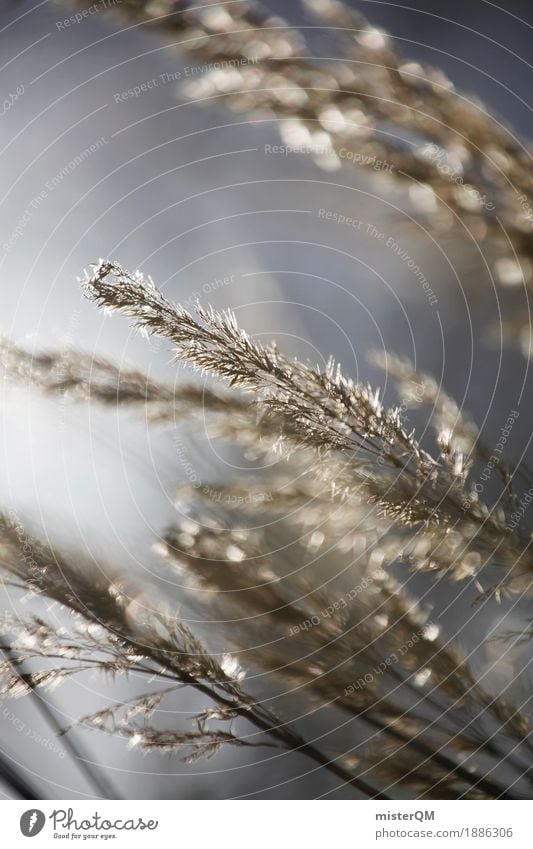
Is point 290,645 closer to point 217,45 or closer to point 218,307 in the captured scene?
point 218,307

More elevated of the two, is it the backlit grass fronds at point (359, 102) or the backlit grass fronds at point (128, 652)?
the backlit grass fronds at point (359, 102)

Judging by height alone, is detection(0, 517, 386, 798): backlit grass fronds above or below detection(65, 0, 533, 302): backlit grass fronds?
below
